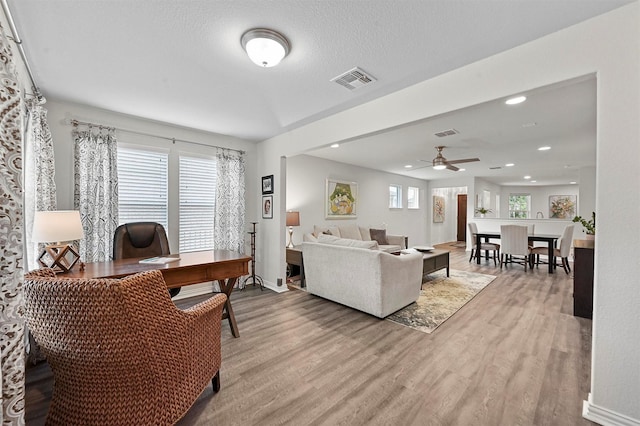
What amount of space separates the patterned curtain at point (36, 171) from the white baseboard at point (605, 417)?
4.29m

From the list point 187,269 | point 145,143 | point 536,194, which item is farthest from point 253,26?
point 536,194

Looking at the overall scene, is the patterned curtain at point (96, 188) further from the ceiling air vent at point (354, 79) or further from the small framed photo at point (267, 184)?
the ceiling air vent at point (354, 79)

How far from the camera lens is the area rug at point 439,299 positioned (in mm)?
3082

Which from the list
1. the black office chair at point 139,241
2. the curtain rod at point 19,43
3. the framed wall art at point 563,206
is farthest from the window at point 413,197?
the curtain rod at point 19,43

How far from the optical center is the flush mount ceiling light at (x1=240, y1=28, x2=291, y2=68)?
1838mm

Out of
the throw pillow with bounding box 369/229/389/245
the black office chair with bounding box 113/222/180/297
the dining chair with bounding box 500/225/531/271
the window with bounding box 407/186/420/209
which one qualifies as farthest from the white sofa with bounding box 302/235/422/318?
the window with bounding box 407/186/420/209

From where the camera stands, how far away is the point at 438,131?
404cm

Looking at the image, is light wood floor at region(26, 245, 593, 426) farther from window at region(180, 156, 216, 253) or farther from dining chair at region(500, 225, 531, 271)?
dining chair at region(500, 225, 531, 271)

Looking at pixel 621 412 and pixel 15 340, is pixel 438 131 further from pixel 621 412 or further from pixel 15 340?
pixel 15 340

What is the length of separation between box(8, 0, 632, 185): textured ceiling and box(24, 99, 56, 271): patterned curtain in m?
0.38

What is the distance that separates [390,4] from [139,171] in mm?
3541

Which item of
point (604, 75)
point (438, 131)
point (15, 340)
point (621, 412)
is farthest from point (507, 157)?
point (15, 340)

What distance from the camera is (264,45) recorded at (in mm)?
1888

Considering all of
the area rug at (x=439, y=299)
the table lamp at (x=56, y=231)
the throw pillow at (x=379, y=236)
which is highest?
the table lamp at (x=56, y=231)
